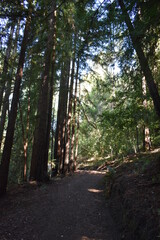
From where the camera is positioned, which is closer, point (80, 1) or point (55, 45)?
point (80, 1)

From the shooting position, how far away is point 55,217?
14.3 feet

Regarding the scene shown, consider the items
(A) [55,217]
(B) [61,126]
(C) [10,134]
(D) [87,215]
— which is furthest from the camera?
(B) [61,126]

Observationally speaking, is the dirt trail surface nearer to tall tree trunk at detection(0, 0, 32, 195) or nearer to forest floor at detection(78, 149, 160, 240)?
forest floor at detection(78, 149, 160, 240)

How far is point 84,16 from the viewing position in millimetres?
5926

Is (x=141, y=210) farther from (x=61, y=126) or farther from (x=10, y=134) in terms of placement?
(x=61, y=126)

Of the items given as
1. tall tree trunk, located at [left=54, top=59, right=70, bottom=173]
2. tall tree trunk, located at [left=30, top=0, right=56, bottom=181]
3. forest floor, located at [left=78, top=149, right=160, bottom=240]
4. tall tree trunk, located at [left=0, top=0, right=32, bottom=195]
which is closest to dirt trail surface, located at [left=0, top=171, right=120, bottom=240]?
forest floor, located at [left=78, top=149, right=160, bottom=240]

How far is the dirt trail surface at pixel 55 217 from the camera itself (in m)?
3.60

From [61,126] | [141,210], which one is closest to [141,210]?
[141,210]

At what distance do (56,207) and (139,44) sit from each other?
5895 mm

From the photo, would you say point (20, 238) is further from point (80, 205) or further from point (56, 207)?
point (80, 205)

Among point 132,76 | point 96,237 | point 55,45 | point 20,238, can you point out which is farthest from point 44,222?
point 55,45

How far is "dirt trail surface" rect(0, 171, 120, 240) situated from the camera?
3600 millimetres

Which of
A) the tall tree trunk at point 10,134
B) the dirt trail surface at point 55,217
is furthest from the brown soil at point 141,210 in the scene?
the tall tree trunk at point 10,134

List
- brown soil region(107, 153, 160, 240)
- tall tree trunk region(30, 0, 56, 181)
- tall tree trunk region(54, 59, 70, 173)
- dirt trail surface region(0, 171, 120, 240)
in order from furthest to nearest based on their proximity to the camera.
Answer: tall tree trunk region(54, 59, 70, 173), tall tree trunk region(30, 0, 56, 181), dirt trail surface region(0, 171, 120, 240), brown soil region(107, 153, 160, 240)
